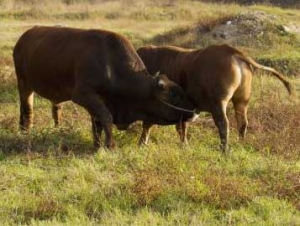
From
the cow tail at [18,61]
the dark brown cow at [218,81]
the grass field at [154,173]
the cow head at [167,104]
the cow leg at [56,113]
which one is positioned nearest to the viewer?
the grass field at [154,173]

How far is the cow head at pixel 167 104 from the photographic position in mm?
7676

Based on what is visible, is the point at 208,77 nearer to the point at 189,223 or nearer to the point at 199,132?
the point at 199,132

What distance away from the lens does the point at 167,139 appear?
8.36 meters

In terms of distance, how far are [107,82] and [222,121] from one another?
4.79 feet

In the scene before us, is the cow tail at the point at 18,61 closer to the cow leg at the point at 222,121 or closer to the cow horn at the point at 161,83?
the cow horn at the point at 161,83

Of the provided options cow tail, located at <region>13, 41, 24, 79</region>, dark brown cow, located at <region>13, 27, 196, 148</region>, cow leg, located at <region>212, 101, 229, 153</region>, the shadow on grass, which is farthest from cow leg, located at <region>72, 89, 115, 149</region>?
cow tail, located at <region>13, 41, 24, 79</region>

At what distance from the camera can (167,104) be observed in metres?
7.69

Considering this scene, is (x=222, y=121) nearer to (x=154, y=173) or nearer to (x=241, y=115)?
(x=241, y=115)

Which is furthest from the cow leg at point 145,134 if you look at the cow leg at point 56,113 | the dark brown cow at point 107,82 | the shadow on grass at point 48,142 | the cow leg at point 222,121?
the cow leg at point 56,113

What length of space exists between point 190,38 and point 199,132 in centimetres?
1061

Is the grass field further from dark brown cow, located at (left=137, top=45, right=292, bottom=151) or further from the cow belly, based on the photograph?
the cow belly

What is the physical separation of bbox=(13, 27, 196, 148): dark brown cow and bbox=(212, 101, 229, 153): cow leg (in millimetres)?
393

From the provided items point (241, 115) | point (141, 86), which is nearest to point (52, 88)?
point (141, 86)

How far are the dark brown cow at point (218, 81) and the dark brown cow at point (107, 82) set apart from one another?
0.23 metres
